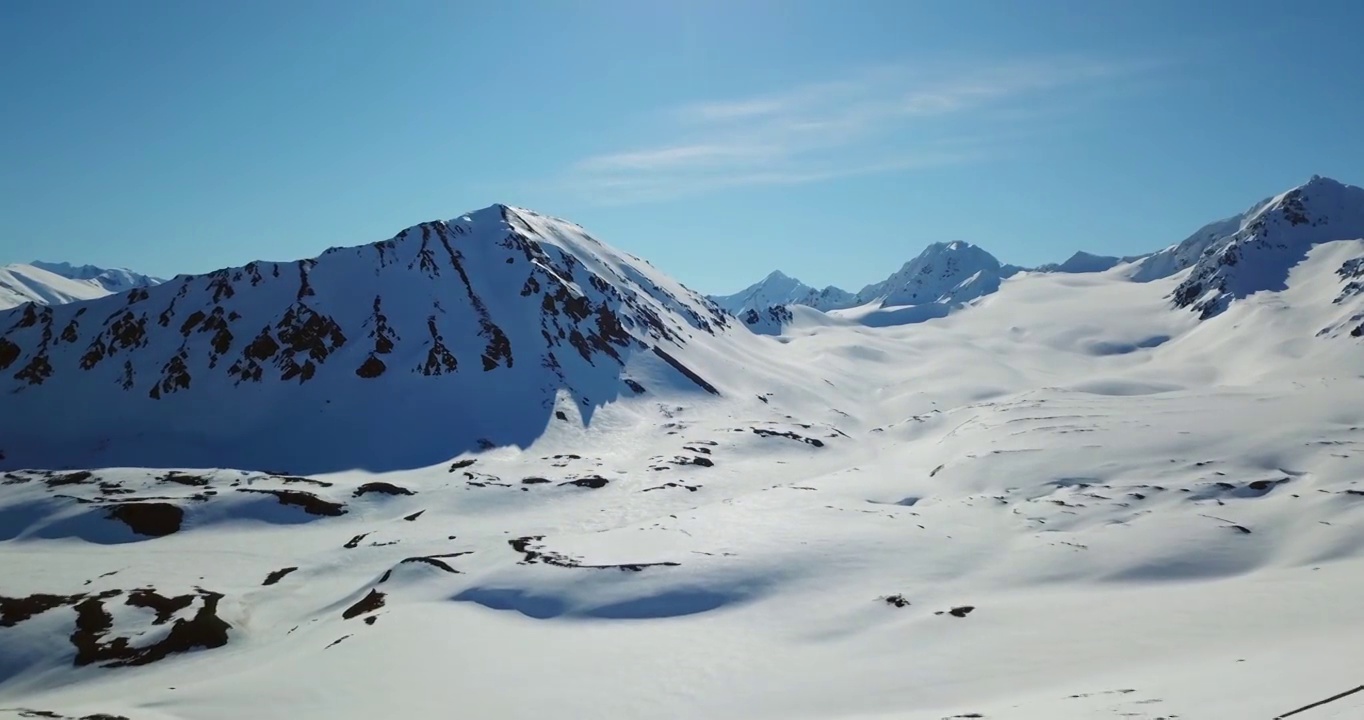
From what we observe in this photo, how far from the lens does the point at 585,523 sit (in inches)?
2872

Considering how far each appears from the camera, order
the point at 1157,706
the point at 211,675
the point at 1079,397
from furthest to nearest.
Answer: the point at 1079,397, the point at 211,675, the point at 1157,706

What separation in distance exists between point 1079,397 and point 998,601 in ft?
299

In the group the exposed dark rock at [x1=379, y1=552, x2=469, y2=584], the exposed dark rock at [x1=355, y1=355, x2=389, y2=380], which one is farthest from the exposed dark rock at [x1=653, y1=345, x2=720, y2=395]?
the exposed dark rock at [x1=379, y1=552, x2=469, y2=584]

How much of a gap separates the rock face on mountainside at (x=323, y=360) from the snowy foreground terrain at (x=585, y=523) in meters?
0.58

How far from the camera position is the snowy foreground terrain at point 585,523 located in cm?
3494

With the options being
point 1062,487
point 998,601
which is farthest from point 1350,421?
point 998,601

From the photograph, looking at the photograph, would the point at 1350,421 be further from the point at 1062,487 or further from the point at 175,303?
the point at 175,303

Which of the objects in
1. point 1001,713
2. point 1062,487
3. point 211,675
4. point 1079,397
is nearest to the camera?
point 1001,713

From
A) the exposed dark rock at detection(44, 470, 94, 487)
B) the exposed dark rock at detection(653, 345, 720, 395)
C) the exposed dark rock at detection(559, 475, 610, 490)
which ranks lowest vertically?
the exposed dark rock at detection(559, 475, 610, 490)

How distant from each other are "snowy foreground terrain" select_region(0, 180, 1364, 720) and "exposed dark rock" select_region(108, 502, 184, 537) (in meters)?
0.30

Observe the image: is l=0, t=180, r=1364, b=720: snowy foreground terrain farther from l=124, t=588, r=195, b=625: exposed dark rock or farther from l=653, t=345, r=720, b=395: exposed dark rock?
l=653, t=345, r=720, b=395: exposed dark rock

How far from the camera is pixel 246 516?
72.3 m

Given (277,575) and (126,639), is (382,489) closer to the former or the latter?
(277,575)

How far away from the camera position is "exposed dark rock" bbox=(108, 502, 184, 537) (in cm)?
6712
